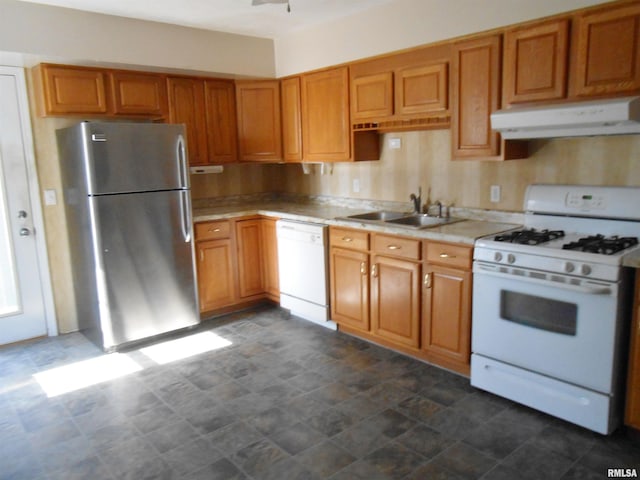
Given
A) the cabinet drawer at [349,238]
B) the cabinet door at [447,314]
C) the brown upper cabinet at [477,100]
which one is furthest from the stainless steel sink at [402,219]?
the brown upper cabinet at [477,100]

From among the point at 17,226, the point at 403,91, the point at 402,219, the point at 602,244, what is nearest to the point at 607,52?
the point at 602,244

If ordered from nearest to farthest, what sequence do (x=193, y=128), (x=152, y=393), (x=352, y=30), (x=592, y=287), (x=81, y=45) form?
1. (x=592, y=287)
2. (x=152, y=393)
3. (x=81, y=45)
4. (x=352, y=30)
5. (x=193, y=128)

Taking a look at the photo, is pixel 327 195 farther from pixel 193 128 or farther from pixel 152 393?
pixel 152 393

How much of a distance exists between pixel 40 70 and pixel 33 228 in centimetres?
126

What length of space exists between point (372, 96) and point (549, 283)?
1991 mm

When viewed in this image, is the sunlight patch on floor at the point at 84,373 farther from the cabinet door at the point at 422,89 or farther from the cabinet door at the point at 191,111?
the cabinet door at the point at 422,89

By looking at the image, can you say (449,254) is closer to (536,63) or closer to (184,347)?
(536,63)

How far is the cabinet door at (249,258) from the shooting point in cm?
449

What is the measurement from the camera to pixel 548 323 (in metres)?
2.53

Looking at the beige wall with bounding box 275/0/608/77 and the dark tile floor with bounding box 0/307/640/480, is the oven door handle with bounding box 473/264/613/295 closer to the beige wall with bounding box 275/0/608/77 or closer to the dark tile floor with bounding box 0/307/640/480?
the dark tile floor with bounding box 0/307/640/480

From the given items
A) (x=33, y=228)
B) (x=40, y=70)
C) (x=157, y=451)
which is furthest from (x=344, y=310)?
(x=40, y=70)

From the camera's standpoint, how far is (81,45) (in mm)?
3496

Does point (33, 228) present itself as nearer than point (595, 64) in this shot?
No

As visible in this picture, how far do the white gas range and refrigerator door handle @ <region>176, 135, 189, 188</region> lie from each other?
236 cm
